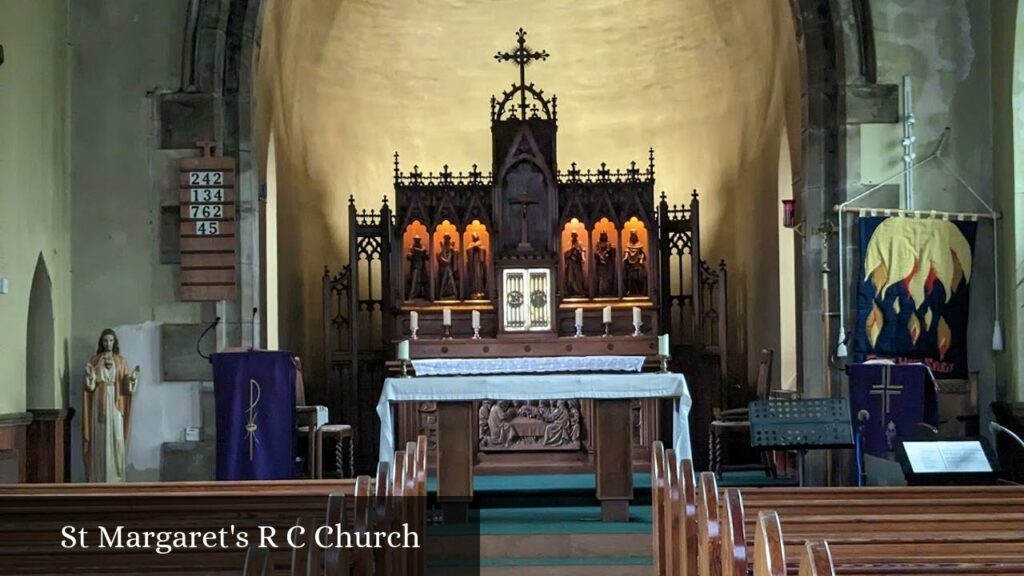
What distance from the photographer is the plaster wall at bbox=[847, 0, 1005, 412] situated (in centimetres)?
909

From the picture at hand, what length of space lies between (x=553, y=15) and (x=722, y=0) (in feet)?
6.38

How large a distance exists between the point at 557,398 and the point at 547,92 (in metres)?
6.49

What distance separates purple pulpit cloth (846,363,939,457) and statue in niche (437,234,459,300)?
4.35m

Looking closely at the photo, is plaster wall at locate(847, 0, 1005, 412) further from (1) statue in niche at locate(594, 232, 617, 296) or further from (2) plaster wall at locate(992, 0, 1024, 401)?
(1) statue in niche at locate(594, 232, 617, 296)

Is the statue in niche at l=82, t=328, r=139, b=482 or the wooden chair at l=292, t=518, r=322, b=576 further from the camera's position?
the statue in niche at l=82, t=328, r=139, b=482

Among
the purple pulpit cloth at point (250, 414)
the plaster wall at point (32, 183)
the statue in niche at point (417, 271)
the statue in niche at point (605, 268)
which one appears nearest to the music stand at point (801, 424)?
the purple pulpit cloth at point (250, 414)

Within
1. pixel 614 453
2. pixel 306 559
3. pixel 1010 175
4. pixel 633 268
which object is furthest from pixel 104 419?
pixel 306 559

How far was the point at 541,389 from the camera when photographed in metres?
7.86

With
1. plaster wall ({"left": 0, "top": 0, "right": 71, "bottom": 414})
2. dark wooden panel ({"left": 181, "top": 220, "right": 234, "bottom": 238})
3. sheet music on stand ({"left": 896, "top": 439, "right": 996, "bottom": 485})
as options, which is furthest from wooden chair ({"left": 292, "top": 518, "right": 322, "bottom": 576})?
dark wooden panel ({"left": 181, "top": 220, "right": 234, "bottom": 238})

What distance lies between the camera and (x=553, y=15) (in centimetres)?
1371

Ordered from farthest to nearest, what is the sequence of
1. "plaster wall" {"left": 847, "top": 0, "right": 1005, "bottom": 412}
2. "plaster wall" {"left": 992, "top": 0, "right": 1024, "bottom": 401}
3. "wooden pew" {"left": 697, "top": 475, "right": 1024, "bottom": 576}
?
1. "plaster wall" {"left": 847, "top": 0, "right": 1005, "bottom": 412}
2. "plaster wall" {"left": 992, "top": 0, "right": 1024, "bottom": 401}
3. "wooden pew" {"left": 697, "top": 475, "right": 1024, "bottom": 576}

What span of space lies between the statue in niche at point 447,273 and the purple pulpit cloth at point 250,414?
3.31 meters

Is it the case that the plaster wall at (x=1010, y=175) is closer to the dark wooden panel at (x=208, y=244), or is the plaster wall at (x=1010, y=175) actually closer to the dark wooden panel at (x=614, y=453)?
the dark wooden panel at (x=614, y=453)

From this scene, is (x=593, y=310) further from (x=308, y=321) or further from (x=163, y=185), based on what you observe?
(x=163, y=185)
